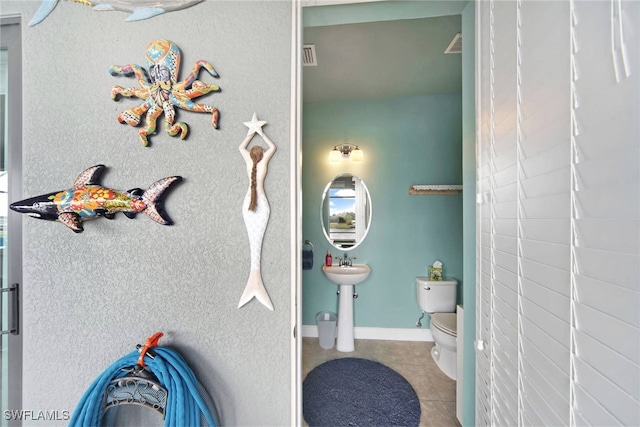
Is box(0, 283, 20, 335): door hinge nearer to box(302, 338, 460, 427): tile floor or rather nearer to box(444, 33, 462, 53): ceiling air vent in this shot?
box(302, 338, 460, 427): tile floor

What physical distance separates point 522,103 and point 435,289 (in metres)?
1.88

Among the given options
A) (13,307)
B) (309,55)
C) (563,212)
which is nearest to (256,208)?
(563,212)

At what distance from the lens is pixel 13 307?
0.93 meters

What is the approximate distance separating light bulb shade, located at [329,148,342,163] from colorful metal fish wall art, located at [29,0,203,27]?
5.25 ft

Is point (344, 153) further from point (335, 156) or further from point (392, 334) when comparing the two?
point (392, 334)

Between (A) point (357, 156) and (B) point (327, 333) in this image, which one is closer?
(B) point (327, 333)

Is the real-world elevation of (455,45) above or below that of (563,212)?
above

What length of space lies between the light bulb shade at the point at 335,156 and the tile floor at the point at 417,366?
1.84 metres

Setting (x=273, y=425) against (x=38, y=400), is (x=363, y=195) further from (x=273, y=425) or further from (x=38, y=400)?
(x=38, y=400)

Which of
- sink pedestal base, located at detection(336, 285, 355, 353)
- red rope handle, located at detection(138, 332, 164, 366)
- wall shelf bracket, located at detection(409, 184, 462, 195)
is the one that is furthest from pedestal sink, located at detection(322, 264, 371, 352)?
red rope handle, located at detection(138, 332, 164, 366)

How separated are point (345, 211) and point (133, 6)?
1953mm

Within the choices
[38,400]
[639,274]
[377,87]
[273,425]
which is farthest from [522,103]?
[38,400]

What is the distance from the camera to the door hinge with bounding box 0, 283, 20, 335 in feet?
3.05

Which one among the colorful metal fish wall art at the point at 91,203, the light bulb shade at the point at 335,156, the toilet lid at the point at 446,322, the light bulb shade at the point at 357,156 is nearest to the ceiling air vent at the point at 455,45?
the light bulb shade at the point at 357,156
